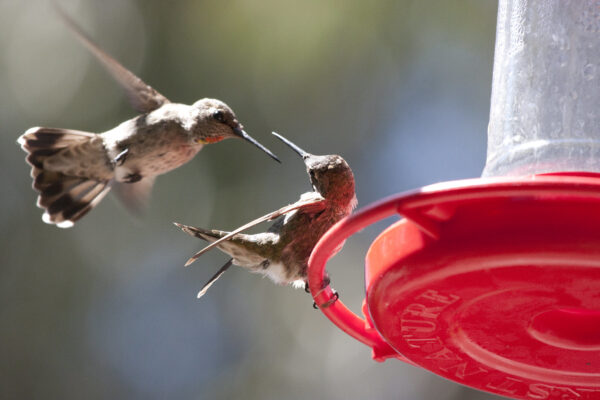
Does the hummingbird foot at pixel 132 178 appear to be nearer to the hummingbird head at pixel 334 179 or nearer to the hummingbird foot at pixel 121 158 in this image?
the hummingbird foot at pixel 121 158

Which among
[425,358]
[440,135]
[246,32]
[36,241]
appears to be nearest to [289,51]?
[246,32]

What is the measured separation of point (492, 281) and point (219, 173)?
16.5 ft

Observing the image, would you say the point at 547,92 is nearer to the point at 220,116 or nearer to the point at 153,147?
the point at 220,116

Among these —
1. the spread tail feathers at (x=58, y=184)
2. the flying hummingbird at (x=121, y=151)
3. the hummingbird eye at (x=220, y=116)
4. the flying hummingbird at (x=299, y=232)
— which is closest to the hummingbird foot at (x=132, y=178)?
the flying hummingbird at (x=121, y=151)

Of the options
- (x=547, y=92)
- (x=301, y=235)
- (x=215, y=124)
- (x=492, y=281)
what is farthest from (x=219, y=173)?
(x=492, y=281)

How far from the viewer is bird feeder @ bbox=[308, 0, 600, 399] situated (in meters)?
2.53

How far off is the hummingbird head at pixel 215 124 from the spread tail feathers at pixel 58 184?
2.85 ft

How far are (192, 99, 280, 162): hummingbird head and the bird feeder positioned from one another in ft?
Answer: 5.68

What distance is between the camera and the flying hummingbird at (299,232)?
14.7 ft

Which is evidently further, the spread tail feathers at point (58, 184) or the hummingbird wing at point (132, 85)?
the spread tail feathers at point (58, 184)

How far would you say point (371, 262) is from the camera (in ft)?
9.62

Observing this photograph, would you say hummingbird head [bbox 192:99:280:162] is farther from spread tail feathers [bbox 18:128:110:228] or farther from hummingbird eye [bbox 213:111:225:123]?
spread tail feathers [bbox 18:128:110:228]

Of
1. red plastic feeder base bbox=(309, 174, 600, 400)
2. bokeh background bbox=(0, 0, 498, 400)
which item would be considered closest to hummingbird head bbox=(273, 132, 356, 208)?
red plastic feeder base bbox=(309, 174, 600, 400)

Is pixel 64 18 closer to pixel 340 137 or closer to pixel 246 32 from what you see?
pixel 246 32
